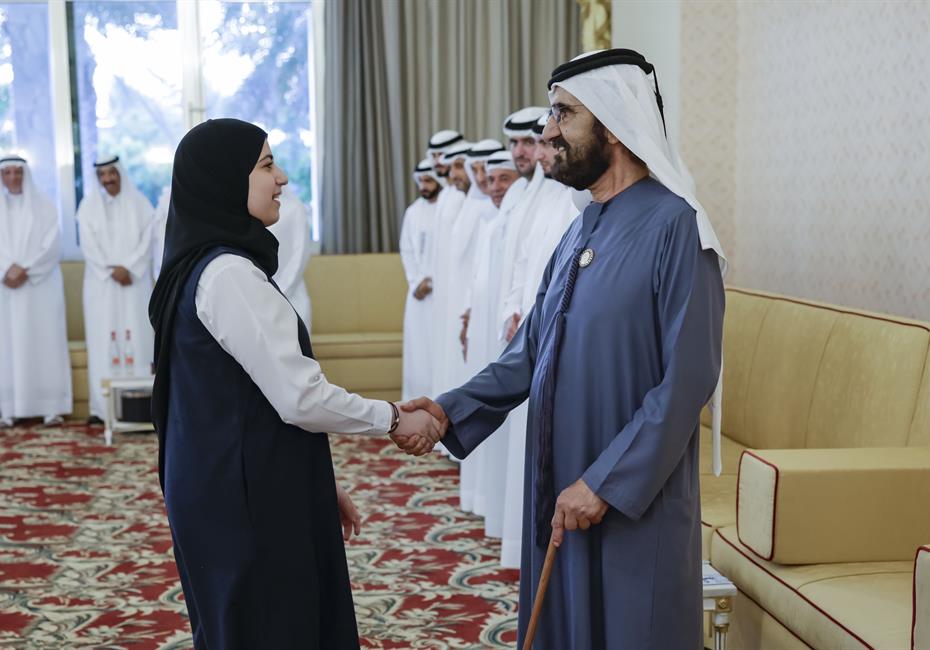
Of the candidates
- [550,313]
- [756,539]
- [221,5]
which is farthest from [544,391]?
[221,5]

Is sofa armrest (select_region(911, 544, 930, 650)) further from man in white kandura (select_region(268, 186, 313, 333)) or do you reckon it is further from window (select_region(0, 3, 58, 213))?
window (select_region(0, 3, 58, 213))

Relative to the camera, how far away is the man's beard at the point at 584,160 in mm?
2240

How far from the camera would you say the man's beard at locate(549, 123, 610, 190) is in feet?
7.35

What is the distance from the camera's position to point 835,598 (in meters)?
2.44

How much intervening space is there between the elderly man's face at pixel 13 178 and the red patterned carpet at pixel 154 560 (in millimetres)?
2088

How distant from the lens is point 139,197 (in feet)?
25.4

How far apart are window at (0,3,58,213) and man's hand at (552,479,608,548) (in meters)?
7.68

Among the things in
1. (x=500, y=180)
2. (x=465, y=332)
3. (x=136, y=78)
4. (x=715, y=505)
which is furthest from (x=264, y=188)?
(x=136, y=78)

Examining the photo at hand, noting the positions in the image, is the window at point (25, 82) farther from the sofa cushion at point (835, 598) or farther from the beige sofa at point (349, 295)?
the sofa cushion at point (835, 598)

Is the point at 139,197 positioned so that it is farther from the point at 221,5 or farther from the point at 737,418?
the point at 737,418

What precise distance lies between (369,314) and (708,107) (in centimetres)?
377

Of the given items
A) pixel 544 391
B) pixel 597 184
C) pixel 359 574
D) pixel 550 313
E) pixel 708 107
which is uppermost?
pixel 708 107

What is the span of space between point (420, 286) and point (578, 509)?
4968mm

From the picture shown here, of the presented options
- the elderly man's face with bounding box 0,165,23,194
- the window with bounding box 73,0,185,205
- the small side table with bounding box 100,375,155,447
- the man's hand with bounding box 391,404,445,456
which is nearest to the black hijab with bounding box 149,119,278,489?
the man's hand with bounding box 391,404,445,456
